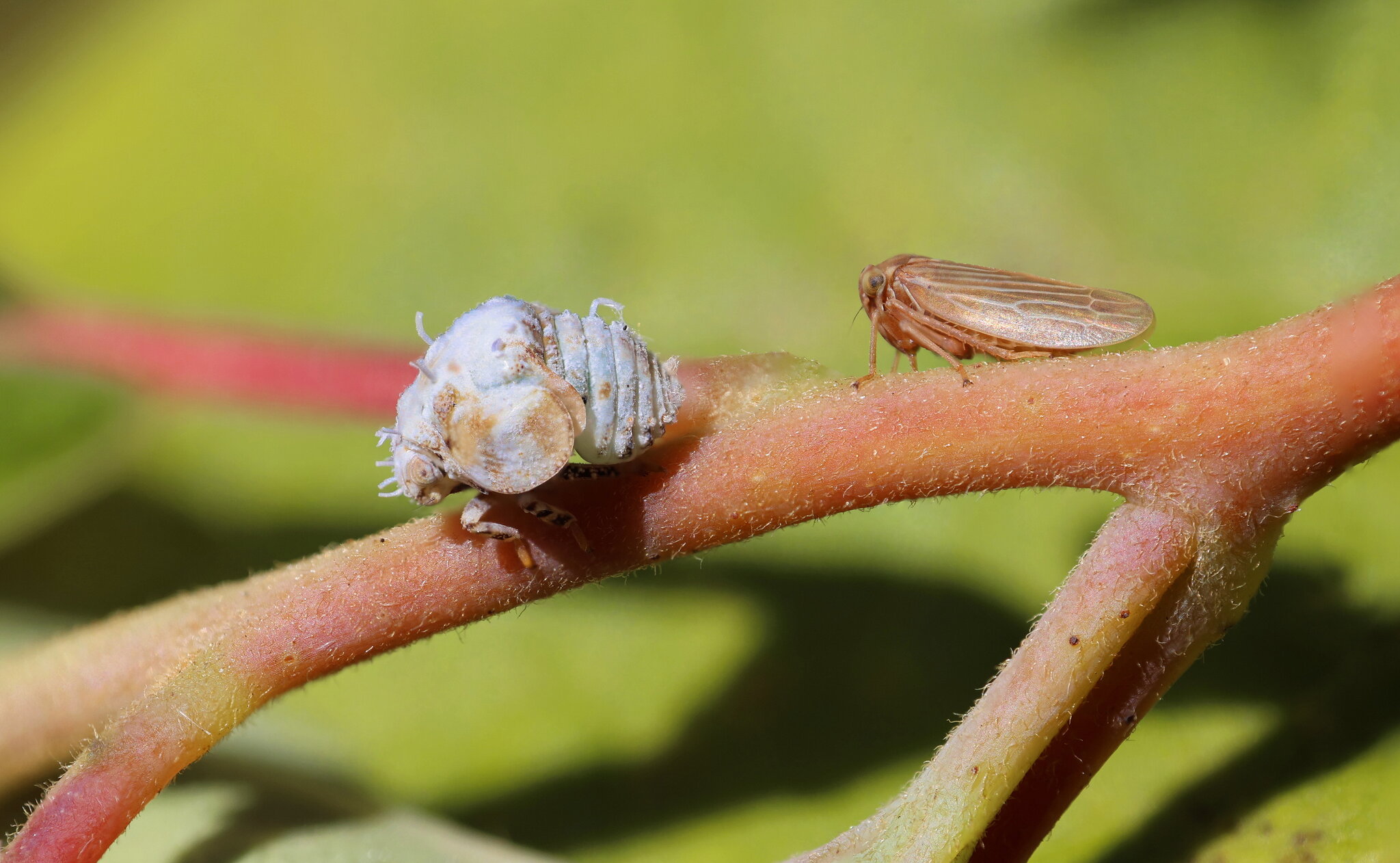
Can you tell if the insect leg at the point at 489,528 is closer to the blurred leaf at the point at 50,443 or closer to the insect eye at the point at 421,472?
the insect eye at the point at 421,472

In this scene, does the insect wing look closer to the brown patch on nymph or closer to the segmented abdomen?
the segmented abdomen

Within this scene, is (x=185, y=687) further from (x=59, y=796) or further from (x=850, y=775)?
(x=850, y=775)

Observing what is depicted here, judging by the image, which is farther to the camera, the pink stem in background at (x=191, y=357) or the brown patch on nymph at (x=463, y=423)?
the pink stem in background at (x=191, y=357)

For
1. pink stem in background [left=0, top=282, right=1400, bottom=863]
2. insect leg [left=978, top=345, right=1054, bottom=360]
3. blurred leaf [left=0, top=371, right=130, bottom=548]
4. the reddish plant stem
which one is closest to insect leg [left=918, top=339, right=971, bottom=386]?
insect leg [left=978, top=345, right=1054, bottom=360]

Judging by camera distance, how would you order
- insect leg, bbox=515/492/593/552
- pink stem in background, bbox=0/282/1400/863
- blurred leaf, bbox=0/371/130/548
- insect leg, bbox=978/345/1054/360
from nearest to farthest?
1. pink stem in background, bbox=0/282/1400/863
2. insect leg, bbox=515/492/593/552
3. insect leg, bbox=978/345/1054/360
4. blurred leaf, bbox=0/371/130/548

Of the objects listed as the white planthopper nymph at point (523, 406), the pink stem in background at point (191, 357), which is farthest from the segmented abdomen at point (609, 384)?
the pink stem in background at point (191, 357)

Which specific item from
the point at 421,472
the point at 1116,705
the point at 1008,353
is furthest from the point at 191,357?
the point at 1116,705

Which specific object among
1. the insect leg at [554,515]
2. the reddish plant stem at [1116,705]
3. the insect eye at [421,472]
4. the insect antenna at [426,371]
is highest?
the insect antenna at [426,371]
